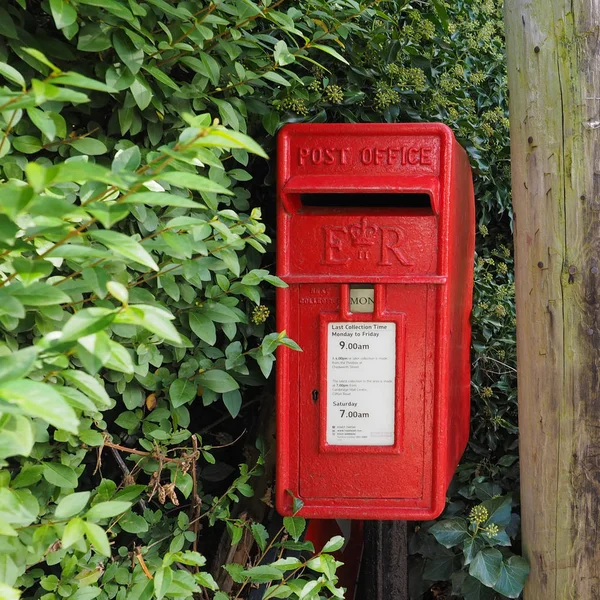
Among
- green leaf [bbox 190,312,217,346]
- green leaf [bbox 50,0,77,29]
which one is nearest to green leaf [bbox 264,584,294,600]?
green leaf [bbox 190,312,217,346]

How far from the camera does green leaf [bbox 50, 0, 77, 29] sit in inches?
48.7

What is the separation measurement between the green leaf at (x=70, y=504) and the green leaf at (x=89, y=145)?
2.52ft

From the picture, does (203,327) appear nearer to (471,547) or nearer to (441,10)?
(471,547)

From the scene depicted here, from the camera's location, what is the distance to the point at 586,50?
198 centimetres

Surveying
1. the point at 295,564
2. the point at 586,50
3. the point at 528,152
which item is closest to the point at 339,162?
the point at 528,152

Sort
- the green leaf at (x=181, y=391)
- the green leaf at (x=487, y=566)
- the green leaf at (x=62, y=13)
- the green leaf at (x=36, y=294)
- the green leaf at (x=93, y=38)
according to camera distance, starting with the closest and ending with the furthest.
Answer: the green leaf at (x=36, y=294), the green leaf at (x=62, y=13), the green leaf at (x=93, y=38), the green leaf at (x=181, y=391), the green leaf at (x=487, y=566)

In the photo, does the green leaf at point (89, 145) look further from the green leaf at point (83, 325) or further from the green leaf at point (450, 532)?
the green leaf at point (450, 532)

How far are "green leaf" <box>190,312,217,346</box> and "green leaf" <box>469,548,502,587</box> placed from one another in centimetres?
116

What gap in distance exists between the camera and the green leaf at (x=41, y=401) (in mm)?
789

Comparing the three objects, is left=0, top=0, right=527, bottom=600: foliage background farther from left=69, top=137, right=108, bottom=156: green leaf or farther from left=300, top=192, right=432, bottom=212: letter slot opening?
left=300, top=192, right=432, bottom=212: letter slot opening

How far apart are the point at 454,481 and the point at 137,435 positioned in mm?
1278

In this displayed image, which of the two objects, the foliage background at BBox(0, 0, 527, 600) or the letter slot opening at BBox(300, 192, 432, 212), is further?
the letter slot opening at BBox(300, 192, 432, 212)

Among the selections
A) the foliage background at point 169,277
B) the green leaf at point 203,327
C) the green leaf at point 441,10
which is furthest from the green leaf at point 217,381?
the green leaf at point 441,10

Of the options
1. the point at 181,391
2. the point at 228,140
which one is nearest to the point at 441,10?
the point at 181,391
